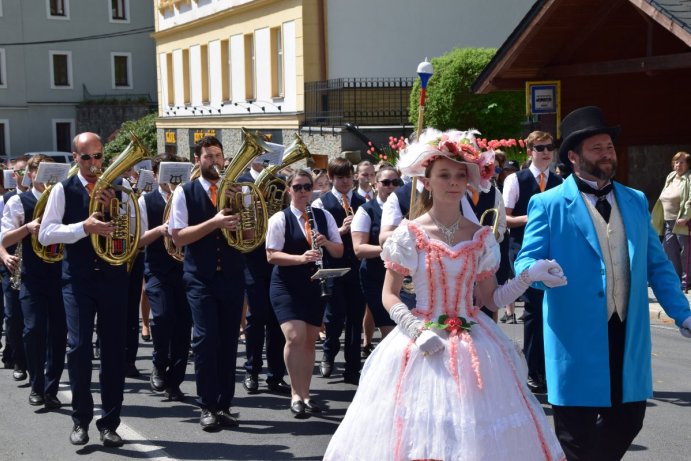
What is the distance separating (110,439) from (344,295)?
2.97 meters

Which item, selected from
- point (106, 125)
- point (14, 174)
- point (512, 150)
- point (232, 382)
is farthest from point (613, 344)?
point (106, 125)

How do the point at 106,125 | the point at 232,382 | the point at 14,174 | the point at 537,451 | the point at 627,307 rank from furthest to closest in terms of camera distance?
the point at 106,125
the point at 14,174
the point at 232,382
the point at 627,307
the point at 537,451

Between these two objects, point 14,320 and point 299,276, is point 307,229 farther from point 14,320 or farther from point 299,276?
point 14,320

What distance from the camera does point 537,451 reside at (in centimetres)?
509

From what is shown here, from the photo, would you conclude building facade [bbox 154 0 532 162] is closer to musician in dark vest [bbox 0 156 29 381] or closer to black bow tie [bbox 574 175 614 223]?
musician in dark vest [bbox 0 156 29 381]

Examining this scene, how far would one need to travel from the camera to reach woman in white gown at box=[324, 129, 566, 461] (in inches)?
199

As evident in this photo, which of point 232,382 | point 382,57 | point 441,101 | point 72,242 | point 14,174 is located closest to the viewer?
point 72,242

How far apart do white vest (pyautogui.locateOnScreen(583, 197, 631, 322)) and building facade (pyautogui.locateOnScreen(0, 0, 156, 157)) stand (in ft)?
157

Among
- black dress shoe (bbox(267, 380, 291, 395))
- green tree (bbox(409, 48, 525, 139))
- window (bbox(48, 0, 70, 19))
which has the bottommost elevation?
black dress shoe (bbox(267, 380, 291, 395))

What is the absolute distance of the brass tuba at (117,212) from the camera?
7543mm

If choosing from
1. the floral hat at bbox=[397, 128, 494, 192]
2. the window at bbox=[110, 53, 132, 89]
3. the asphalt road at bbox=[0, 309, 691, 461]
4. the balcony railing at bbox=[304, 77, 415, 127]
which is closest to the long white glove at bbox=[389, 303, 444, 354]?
the floral hat at bbox=[397, 128, 494, 192]

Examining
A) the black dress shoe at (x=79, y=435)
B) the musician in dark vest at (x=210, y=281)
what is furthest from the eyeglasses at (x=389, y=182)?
the black dress shoe at (x=79, y=435)

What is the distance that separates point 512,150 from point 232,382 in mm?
13868

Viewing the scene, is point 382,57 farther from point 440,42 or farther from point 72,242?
point 72,242
